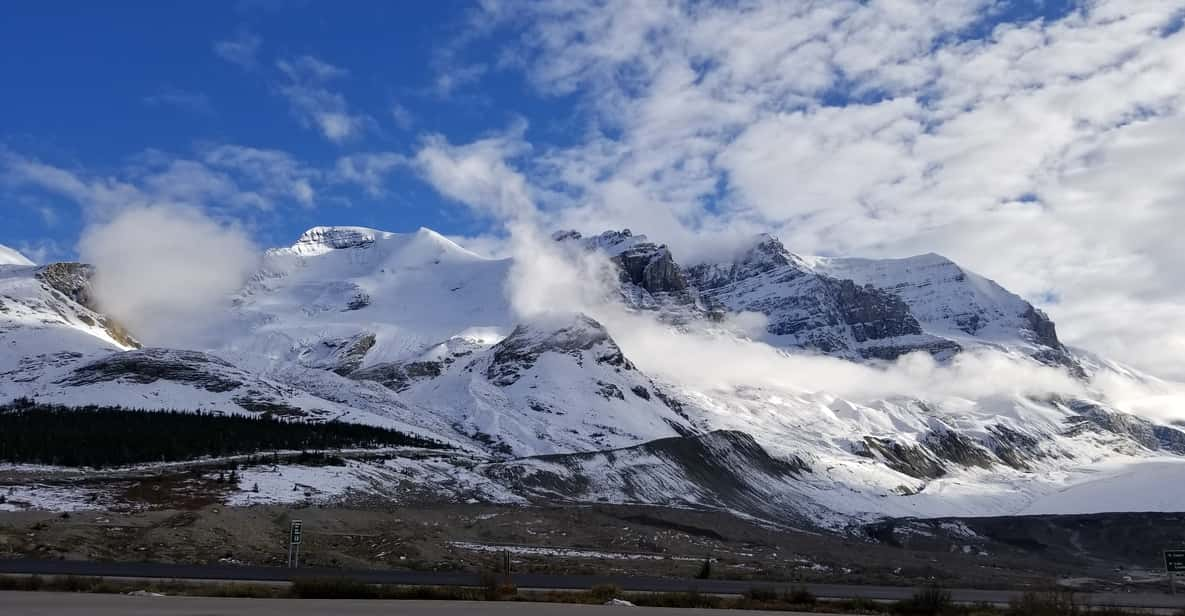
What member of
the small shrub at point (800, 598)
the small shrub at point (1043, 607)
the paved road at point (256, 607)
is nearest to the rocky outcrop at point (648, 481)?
the small shrub at point (800, 598)

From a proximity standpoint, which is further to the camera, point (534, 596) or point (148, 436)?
point (148, 436)

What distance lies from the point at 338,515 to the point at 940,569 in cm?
6335

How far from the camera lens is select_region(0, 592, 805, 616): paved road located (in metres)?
28.5

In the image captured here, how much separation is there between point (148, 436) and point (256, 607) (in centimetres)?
12901

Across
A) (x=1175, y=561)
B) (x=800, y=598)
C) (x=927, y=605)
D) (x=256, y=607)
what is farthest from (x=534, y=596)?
(x=1175, y=561)

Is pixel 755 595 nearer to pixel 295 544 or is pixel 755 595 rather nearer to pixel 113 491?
pixel 295 544

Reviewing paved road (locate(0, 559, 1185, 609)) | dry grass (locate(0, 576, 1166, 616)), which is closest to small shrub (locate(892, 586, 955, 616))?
dry grass (locate(0, 576, 1166, 616))

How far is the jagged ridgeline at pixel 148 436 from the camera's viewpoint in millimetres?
135125

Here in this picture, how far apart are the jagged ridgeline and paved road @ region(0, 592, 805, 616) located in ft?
355

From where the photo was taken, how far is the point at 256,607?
31203 mm

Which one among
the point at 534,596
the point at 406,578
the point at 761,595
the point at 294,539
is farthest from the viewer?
the point at 294,539

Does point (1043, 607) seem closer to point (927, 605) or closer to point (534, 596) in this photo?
point (927, 605)

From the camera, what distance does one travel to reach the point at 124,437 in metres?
146

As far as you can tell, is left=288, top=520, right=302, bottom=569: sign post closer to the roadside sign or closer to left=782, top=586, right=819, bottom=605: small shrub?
left=782, top=586, right=819, bottom=605: small shrub
